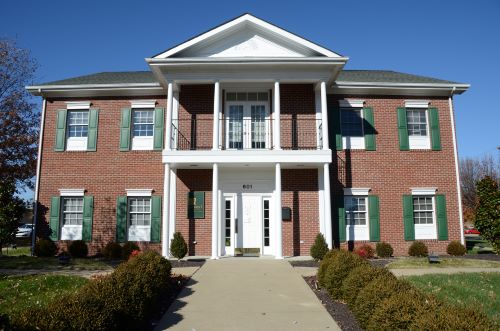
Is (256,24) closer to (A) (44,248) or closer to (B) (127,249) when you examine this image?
(B) (127,249)

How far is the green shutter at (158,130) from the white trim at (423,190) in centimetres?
1018

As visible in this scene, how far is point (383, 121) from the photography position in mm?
15547

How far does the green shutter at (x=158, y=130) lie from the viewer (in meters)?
15.2

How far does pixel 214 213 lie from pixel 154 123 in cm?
477

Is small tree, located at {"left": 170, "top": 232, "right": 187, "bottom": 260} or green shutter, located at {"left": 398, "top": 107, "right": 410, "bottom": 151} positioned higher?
green shutter, located at {"left": 398, "top": 107, "right": 410, "bottom": 151}

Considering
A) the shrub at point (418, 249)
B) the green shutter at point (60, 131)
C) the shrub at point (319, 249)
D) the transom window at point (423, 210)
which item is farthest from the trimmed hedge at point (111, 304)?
the transom window at point (423, 210)

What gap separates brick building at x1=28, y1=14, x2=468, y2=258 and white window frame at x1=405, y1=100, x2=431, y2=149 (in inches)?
1.8

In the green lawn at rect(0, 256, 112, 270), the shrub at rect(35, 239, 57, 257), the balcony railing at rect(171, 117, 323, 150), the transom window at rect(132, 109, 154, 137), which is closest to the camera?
the green lawn at rect(0, 256, 112, 270)

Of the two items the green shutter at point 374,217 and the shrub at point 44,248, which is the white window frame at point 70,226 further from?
the green shutter at point 374,217

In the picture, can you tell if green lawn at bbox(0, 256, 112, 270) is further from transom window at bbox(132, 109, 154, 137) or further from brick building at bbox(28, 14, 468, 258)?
transom window at bbox(132, 109, 154, 137)

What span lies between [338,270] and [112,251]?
9.66 metres

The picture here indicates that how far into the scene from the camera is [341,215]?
1471 centimetres

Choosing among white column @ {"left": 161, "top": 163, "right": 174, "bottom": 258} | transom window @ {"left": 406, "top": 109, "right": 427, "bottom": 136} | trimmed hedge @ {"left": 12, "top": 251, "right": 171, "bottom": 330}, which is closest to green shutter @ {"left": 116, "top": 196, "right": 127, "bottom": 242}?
white column @ {"left": 161, "top": 163, "right": 174, "bottom": 258}

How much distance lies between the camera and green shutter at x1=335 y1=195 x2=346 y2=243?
14.6 meters
